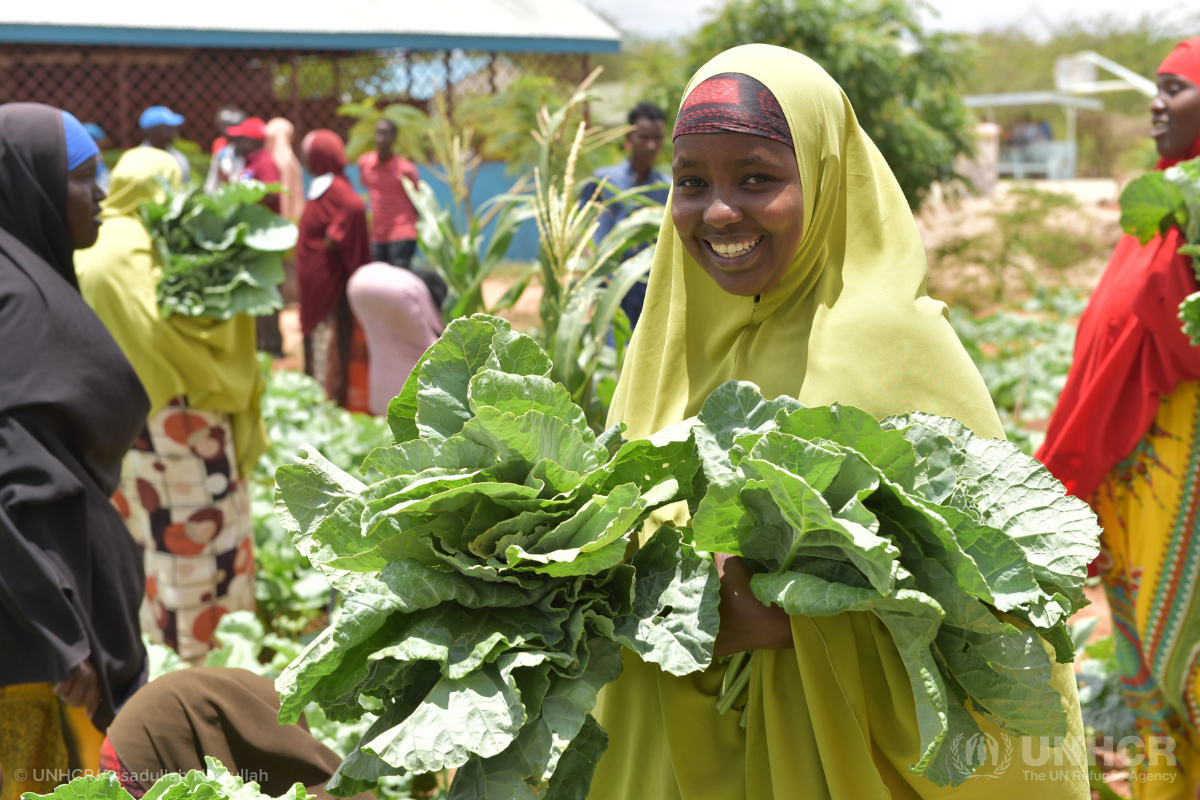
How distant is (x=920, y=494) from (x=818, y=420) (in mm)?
149

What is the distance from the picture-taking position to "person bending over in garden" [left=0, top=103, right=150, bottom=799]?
245 cm

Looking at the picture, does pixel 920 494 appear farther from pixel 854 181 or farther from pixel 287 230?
pixel 287 230

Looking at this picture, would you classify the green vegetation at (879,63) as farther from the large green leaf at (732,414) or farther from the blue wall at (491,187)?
the large green leaf at (732,414)

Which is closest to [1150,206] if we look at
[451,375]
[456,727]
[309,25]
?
[451,375]

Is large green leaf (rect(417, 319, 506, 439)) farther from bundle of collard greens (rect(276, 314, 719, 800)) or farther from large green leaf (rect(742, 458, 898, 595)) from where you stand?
large green leaf (rect(742, 458, 898, 595))

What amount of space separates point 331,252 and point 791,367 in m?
6.26

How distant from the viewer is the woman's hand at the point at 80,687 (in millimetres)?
2566

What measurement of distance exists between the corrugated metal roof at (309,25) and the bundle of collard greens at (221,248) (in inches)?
369

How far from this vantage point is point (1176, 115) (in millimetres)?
3006

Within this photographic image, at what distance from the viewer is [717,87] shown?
62.0 inches

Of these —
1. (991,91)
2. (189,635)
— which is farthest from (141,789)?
(991,91)

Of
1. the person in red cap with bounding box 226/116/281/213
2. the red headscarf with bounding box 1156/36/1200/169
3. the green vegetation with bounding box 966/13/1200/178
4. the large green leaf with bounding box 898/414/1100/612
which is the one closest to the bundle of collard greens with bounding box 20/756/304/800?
the large green leaf with bounding box 898/414/1100/612

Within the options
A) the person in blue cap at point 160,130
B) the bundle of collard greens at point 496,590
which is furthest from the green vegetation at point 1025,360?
the person in blue cap at point 160,130

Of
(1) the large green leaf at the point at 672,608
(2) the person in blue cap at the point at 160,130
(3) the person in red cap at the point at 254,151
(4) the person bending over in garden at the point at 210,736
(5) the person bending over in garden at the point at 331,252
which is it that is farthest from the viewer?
(3) the person in red cap at the point at 254,151
